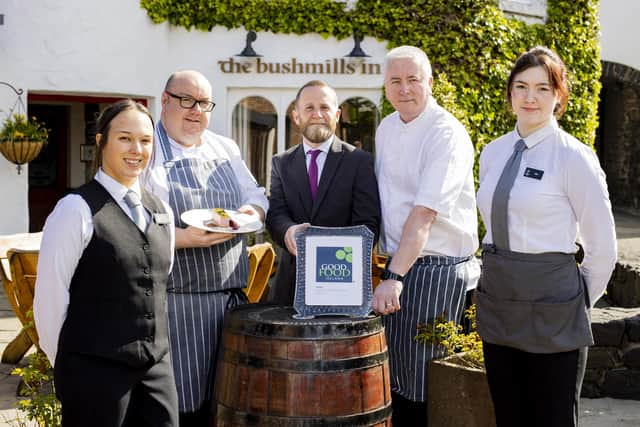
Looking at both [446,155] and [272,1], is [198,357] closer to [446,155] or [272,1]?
[446,155]

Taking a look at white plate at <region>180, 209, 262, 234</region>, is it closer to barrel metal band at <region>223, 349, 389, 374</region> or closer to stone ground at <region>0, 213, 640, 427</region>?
barrel metal band at <region>223, 349, 389, 374</region>

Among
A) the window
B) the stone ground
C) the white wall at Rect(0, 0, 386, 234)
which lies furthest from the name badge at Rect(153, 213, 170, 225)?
the window

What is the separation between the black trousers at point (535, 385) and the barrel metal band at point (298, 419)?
0.42 metres

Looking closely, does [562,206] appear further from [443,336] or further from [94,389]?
[94,389]

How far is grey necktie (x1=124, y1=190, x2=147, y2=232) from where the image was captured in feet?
8.52

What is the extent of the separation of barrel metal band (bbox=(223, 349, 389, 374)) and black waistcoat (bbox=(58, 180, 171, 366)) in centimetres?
39

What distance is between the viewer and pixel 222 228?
10.0 feet

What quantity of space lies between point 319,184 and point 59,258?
1.29 m

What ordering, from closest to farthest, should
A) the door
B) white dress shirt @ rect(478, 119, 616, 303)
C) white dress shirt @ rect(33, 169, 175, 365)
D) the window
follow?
white dress shirt @ rect(33, 169, 175, 365)
white dress shirt @ rect(478, 119, 616, 303)
the window
the door

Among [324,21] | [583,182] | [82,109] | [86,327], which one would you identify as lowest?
[86,327]

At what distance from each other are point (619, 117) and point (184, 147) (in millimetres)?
14134

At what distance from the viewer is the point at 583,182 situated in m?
2.72

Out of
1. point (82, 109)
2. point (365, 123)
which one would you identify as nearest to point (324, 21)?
point (365, 123)

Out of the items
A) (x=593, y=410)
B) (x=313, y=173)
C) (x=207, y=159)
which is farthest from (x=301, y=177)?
(x=593, y=410)
